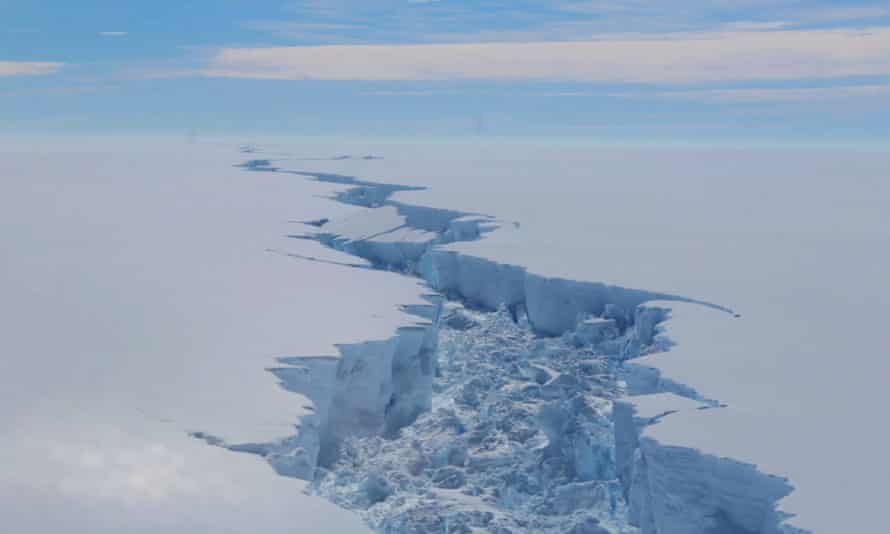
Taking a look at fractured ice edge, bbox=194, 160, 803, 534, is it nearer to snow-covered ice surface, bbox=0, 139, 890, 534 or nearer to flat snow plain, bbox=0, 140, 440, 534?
snow-covered ice surface, bbox=0, 139, 890, 534

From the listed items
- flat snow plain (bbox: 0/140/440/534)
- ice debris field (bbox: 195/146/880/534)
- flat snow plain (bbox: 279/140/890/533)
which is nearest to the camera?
flat snow plain (bbox: 0/140/440/534)

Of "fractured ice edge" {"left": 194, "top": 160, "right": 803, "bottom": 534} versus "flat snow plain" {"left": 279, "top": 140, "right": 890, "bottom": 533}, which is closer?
"flat snow plain" {"left": 279, "top": 140, "right": 890, "bottom": 533}

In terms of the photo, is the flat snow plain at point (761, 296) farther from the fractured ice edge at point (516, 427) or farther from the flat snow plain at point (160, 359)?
the flat snow plain at point (160, 359)

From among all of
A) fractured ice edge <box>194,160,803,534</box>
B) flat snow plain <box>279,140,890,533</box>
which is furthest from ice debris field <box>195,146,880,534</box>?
flat snow plain <box>279,140,890,533</box>

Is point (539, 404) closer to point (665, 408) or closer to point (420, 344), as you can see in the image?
point (420, 344)

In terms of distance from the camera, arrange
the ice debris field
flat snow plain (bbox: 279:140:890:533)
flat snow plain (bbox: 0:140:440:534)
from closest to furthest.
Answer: flat snow plain (bbox: 0:140:440:534) → flat snow plain (bbox: 279:140:890:533) → the ice debris field

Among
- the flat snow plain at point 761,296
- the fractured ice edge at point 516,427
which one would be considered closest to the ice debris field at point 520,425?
the fractured ice edge at point 516,427

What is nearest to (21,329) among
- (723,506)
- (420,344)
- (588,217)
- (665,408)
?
(420,344)
